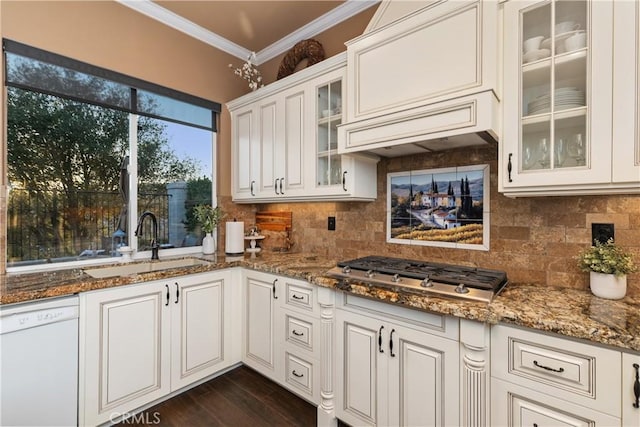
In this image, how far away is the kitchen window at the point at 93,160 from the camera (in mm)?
1996

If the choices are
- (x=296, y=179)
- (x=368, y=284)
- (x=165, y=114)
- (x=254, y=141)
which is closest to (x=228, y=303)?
(x=296, y=179)

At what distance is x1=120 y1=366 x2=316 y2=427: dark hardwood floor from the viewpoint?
1.86 m

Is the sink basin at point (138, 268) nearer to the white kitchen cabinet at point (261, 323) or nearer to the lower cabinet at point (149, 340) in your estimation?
the lower cabinet at point (149, 340)

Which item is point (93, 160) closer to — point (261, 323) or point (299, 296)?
point (261, 323)

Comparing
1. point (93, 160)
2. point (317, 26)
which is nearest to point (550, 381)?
point (317, 26)

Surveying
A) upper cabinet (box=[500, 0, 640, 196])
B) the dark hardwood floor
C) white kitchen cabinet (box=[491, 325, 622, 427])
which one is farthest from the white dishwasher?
upper cabinet (box=[500, 0, 640, 196])

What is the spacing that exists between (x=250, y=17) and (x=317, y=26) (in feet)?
1.95

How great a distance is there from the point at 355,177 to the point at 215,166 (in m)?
1.66

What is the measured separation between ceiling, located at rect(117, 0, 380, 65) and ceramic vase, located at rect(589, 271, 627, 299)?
235 cm

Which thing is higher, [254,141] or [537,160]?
[254,141]

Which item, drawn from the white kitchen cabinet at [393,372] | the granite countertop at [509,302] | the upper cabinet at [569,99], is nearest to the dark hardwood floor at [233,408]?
the white kitchen cabinet at [393,372]

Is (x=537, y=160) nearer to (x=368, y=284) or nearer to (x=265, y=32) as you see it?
(x=368, y=284)

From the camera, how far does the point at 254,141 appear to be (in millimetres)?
2805

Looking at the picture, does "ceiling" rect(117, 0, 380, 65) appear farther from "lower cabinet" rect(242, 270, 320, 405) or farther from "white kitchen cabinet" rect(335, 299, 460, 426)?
"white kitchen cabinet" rect(335, 299, 460, 426)
